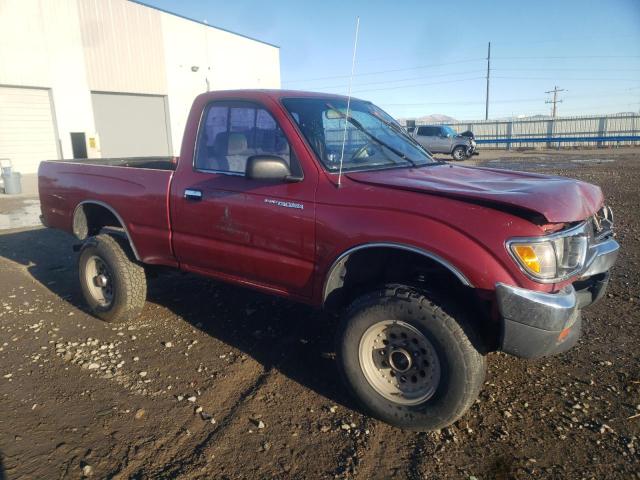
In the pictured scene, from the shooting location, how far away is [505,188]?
287 cm

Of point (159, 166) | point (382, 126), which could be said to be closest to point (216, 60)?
point (159, 166)

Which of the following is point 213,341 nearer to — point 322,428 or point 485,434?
point 322,428

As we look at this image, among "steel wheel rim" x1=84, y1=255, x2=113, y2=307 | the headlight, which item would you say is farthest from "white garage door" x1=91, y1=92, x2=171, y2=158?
the headlight

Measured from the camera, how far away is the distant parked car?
2762cm

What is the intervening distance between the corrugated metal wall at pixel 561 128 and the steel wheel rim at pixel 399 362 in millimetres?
37884

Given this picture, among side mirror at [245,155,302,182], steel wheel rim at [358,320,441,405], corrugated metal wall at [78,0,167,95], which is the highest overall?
corrugated metal wall at [78,0,167,95]

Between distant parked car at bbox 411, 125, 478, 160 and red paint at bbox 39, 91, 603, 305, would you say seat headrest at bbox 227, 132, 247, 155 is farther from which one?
distant parked car at bbox 411, 125, 478, 160

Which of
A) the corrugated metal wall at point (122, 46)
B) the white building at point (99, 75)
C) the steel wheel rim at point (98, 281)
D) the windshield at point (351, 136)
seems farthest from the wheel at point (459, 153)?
the steel wheel rim at point (98, 281)

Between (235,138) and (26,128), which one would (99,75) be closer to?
(26,128)

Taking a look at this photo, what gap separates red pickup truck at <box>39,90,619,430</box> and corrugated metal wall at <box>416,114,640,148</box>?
37.3m

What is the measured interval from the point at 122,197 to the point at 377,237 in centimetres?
261

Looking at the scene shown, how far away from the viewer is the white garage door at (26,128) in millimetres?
17750

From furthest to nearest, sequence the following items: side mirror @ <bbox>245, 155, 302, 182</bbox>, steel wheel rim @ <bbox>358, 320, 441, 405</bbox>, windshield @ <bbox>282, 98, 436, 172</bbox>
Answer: windshield @ <bbox>282, 98, 436, 172</bbox>, side mirror @ <bbox>245, 155, 302, 182</bbox>, steel wheel rim @ <bbox>358, 320, 441, 405</bbox>

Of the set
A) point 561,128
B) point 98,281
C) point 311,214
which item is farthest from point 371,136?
point 561,128
